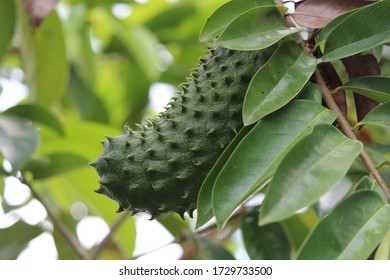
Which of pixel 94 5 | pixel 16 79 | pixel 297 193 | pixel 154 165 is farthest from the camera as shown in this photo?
pixel 16 79

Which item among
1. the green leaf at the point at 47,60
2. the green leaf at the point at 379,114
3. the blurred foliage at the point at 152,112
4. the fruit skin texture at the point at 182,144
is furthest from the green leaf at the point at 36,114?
the green leaf at the point at 379,114

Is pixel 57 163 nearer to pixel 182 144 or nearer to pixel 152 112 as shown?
pixel 182 144

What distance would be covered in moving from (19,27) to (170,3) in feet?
3.48

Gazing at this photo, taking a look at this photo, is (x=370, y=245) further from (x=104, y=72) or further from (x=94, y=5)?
(x=104, y=72)

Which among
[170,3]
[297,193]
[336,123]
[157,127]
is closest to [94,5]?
[170,3]

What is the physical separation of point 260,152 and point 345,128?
7.5 inches

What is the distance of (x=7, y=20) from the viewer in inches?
87.0

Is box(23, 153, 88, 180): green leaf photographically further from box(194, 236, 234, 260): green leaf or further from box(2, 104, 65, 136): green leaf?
box(194, 236, 234, 260): green leaf

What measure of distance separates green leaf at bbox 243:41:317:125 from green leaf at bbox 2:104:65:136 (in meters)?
1.03

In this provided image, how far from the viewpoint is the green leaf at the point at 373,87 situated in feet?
4.37

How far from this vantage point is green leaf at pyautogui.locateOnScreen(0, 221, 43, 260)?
2.61 metres

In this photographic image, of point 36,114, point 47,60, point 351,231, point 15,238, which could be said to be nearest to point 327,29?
point 351,231

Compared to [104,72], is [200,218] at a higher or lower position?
higher

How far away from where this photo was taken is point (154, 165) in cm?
144
